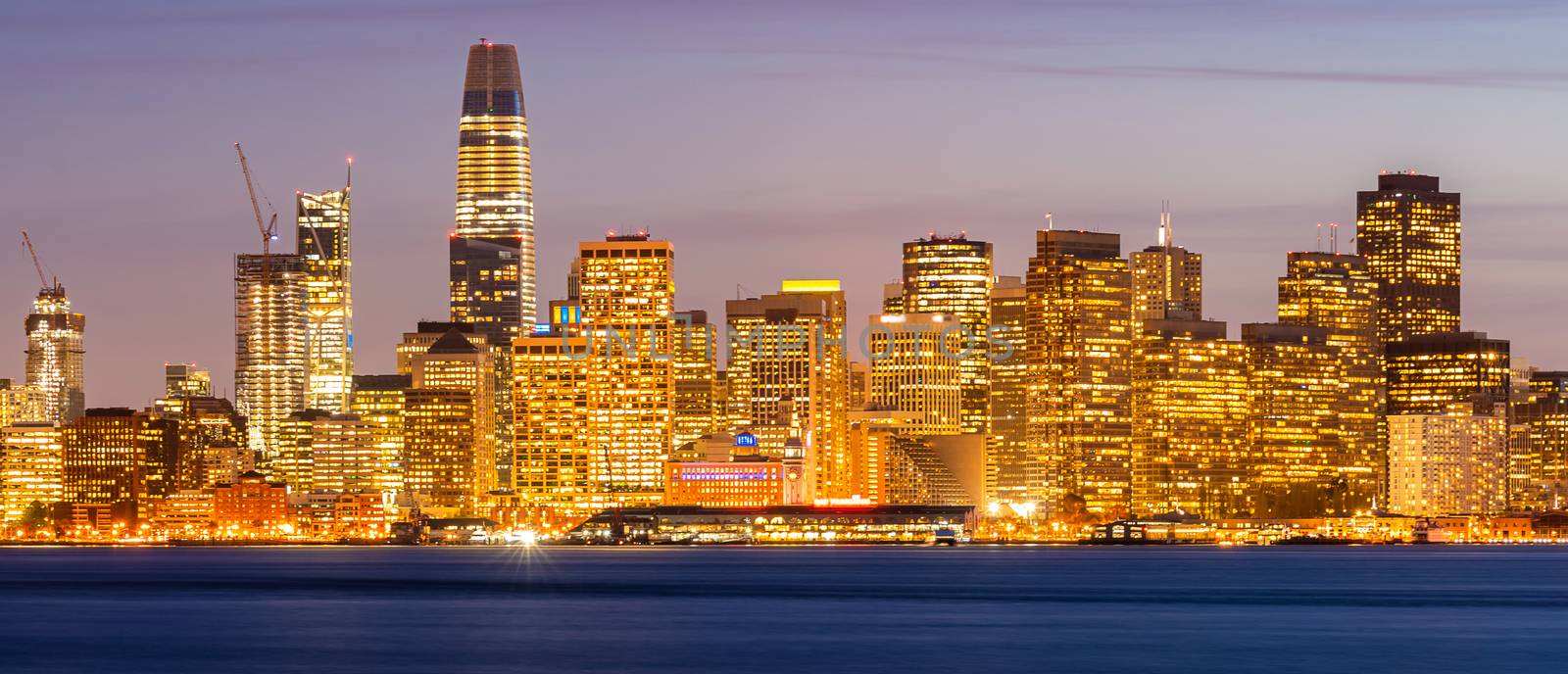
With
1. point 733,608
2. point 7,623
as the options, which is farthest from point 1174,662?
point 7,623

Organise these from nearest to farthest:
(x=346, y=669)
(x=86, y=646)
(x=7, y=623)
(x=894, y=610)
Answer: (x=346, y=669) → (x=86, y=646) → (x=7, y=623) → (x=894, y=610)

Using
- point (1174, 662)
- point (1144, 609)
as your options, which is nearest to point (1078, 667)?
point (1174, 662)

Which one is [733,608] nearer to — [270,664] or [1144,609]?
[1144,609]

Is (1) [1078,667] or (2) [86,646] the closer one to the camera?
(1) [1078,667]

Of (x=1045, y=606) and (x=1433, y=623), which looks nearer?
(x=1433, y=623)

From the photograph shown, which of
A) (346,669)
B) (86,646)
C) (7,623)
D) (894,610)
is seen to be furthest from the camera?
(894,610)

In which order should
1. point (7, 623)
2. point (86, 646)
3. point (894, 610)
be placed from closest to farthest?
point (86, 646) < point (7, 623) < point (894, 610)

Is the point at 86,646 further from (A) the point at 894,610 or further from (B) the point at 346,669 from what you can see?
(A) the point at 894,610

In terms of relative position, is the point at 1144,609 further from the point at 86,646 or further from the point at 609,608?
the point at 86,646

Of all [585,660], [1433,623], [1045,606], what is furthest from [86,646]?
[1433,623]
